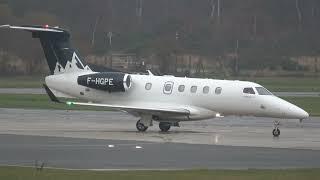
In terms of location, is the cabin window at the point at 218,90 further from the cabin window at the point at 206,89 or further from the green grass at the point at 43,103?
the green grass at the point at 43,103

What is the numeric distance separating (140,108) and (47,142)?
7106 millimetres

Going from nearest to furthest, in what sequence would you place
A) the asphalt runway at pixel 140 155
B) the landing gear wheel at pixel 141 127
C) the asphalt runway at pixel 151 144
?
the asphalt runway at pixel 140 155, the asphalt runway at pixel 151 144, the landing gear wheel at pixel 141 127

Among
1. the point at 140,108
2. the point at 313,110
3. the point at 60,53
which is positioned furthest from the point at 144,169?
the point at 313,110

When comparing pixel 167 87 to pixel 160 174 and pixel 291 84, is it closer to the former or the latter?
pixel 160 174

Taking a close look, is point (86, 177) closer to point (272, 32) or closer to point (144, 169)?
point (144, 169)

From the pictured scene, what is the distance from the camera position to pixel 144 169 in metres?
21.6

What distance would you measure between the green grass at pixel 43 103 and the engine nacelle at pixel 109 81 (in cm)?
1127

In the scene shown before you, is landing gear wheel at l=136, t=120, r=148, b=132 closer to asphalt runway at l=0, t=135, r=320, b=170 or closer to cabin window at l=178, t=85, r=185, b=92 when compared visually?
cabin window at l=178, t=85, r=185, b=92

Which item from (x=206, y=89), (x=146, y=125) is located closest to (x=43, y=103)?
(x=146, y=125)

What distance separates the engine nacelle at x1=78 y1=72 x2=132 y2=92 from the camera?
37.7 m

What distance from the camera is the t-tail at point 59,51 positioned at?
3919 cm

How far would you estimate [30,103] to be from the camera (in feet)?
185

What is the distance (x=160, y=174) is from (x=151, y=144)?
964cm

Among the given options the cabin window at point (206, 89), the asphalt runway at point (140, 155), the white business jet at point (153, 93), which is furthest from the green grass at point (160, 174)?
the cabin window at point (206, 89)
